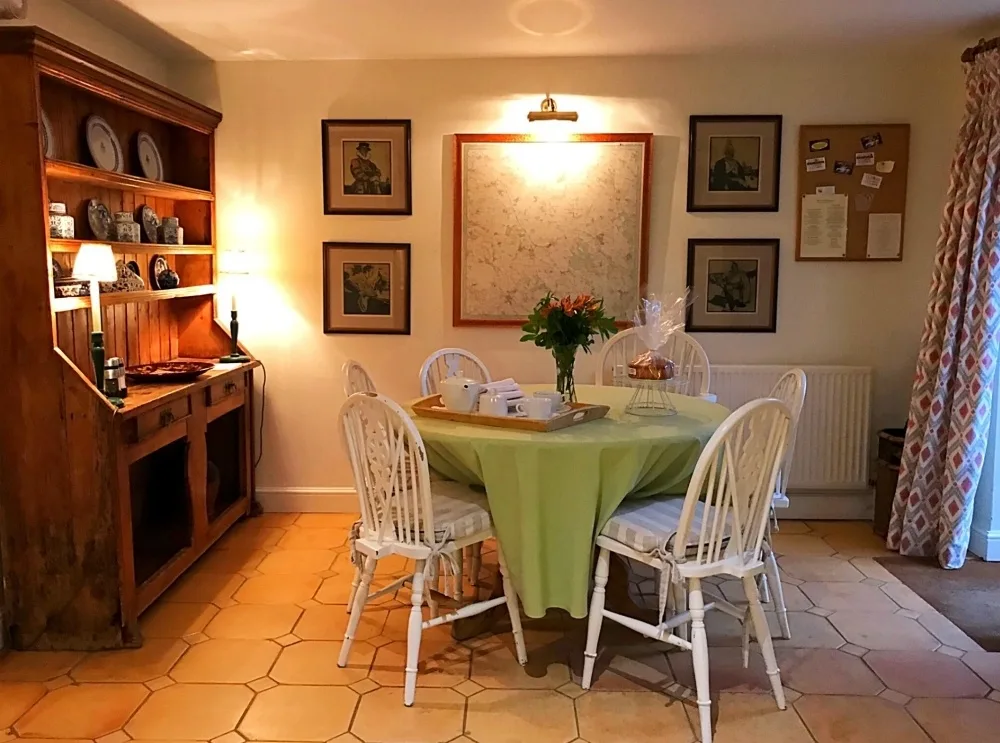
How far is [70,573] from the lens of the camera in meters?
2.76

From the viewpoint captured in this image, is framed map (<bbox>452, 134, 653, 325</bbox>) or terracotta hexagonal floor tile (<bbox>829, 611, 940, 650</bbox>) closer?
terracotta hexagonal floor tile (<bbox>829, 611, 940, 650</bbox>)

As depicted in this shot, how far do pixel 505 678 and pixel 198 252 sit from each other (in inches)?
97.9

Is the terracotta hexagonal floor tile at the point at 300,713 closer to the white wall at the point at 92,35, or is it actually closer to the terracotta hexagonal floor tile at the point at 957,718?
the terracotta hexagonal floor tile at the point at 957,718

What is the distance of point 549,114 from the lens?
12.7 ft

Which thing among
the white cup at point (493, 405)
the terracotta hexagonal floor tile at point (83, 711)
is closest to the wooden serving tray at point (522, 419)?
the white cup at point (493, 405)

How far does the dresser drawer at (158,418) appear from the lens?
284cm

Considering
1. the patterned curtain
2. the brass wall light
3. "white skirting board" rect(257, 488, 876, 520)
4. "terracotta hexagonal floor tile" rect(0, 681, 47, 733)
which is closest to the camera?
"terracotta hexagonal floor tile" rect(0, 681, 47, 733)

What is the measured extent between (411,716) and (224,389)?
6.18 feet

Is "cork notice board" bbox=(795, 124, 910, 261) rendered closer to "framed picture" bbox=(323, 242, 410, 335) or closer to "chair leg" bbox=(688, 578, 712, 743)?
"framed picture" bbox=(323, 242, 410, 335)

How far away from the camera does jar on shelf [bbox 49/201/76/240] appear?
286 cm

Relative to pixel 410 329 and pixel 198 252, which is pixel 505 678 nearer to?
pixel 410 329

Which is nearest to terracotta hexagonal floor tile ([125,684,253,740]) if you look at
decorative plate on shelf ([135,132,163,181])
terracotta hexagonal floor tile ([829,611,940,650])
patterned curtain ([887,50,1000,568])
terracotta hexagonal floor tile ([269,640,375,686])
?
terracotta hexagonal floor tile ([269,640,375,686])

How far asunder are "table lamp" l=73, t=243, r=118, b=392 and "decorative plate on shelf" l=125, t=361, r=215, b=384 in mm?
384

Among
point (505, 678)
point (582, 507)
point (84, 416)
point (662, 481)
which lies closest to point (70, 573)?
point (84, 416)
